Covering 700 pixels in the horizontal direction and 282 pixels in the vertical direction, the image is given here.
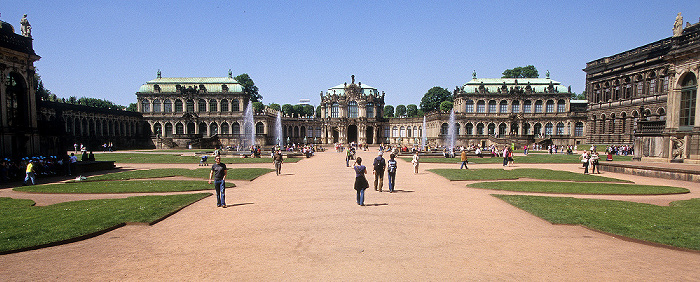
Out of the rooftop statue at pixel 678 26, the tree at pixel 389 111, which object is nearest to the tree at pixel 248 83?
the tree at pixel 389 111

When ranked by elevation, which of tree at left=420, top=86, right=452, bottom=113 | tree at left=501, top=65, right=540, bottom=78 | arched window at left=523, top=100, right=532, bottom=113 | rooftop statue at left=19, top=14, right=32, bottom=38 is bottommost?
arched window at left=523, top=100, right=532, bottom=113

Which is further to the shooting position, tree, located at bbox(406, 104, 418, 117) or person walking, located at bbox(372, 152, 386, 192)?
tree, located at bbox(406, 104, 418, 117)

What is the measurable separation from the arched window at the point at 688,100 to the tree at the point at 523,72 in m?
77.8

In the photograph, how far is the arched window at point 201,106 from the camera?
86.9 metres

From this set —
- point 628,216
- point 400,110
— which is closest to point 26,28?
point 628,216

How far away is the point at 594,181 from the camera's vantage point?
2164cm

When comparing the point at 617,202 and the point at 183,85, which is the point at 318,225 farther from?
the point at 183,85

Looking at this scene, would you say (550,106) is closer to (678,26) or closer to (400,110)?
(678,26)

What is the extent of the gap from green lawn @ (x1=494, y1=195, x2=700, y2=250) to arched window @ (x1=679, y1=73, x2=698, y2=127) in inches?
865

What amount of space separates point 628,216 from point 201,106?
8934cm

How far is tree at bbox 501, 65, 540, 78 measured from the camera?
106m

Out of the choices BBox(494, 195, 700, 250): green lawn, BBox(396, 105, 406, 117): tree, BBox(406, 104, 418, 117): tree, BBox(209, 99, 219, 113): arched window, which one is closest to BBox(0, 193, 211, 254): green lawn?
BBox(494, 195, 700, 250): green lawn

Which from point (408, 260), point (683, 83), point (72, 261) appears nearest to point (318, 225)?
point (408, 260)

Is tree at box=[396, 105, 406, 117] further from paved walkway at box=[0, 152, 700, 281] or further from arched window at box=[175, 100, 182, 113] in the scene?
paved walkway at box=[0, 152, 700, 281]
